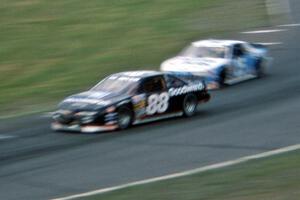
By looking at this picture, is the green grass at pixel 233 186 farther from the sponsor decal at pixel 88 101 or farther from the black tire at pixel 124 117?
the sponsor decal at pixel 88 101

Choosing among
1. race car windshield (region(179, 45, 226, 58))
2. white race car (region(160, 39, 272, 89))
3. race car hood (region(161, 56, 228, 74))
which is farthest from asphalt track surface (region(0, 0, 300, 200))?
race car windshield (region(179, 45, 226, 58))

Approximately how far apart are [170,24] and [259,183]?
79.4 feet

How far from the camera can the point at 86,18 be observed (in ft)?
112

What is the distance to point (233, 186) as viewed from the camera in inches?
Answer: 372

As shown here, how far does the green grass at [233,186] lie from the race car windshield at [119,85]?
7767 millimetres

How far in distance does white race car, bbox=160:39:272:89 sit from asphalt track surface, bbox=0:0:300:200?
1.63m

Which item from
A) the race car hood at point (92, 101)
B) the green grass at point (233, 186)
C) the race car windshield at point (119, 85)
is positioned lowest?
the race car hood at point (92, 101)

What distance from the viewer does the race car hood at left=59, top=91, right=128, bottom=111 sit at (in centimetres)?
1805

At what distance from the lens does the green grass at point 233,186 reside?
8.85 meters

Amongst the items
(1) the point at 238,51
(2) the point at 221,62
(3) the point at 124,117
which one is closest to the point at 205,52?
(1) the point at 238,51

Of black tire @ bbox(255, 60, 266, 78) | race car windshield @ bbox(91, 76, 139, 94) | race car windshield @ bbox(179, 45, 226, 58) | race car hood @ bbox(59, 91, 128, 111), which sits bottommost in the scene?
black tire @ bbox(255, 60, 266, 78)

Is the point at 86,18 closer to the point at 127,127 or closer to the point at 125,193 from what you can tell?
the point at 127,127

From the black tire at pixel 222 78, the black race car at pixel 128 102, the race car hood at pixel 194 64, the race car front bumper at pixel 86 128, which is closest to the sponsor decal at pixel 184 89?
the black race car at pixel 128 102

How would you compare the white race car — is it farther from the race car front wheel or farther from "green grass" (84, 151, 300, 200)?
"green grass" (84, 151, 300, 200)
